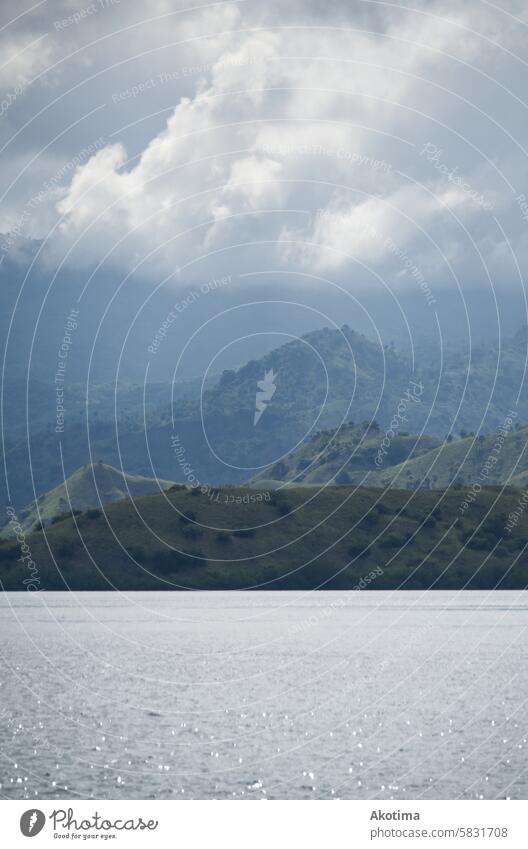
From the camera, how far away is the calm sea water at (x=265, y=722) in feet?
236

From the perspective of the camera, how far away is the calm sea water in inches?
2827
